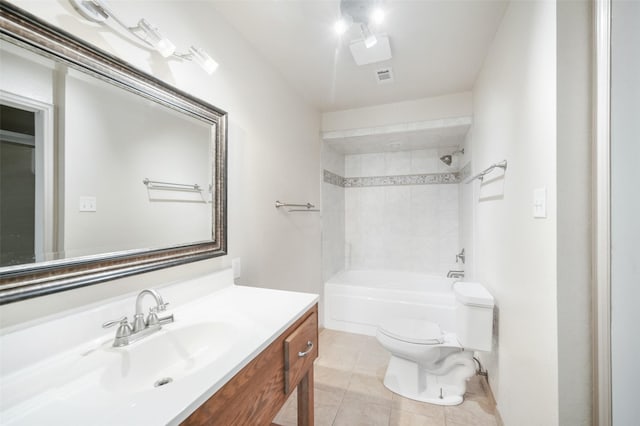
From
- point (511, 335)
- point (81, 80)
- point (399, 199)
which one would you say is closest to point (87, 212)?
point (81, 80)

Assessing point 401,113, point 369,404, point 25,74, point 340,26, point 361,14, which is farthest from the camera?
point 401,113

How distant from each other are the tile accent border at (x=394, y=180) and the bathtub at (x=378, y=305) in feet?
4.05

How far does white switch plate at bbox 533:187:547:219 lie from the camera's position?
1.00 m

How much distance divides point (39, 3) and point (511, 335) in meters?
2.33

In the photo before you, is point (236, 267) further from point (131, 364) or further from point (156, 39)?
point (156, 39)

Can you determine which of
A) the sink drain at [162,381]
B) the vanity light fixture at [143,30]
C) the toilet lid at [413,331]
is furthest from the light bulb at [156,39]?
the toilet lid at [413,331]

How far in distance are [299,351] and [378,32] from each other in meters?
1.83

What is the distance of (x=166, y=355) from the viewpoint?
918 mm

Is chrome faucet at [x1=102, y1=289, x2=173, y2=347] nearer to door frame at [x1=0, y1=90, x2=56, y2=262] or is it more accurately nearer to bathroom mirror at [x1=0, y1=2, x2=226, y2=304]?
bathroom mirror at [x1=0, y1=2, x2=226, y2=304]

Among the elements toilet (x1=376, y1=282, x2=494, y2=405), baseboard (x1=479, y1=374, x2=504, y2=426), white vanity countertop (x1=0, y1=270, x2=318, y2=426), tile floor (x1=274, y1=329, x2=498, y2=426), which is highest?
white vanity countertop (x1=0, y1=270, x2=318, y2=426)

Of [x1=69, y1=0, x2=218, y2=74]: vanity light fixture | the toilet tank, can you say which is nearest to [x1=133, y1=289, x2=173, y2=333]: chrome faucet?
[x1=69, y1=0, x2=218, y2=74]: vanity light fixture

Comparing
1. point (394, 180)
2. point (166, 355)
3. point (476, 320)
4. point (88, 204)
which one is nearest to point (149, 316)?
point (166, 355)

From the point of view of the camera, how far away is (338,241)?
344 centimetres

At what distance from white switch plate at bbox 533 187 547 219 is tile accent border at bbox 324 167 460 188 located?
2.11m
